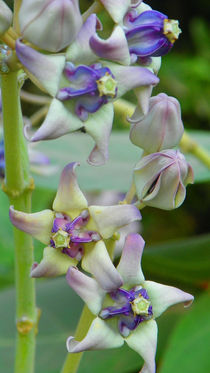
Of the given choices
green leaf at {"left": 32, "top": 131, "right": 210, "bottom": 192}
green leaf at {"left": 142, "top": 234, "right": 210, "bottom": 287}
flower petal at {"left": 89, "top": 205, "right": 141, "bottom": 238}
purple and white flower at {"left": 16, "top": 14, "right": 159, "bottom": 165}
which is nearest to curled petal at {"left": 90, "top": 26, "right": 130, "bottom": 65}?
purple and white flower at {"left": 16, "top": 14, "right": 159, "bottom": 165}

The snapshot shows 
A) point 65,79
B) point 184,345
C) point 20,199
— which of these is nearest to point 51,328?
point 184,345

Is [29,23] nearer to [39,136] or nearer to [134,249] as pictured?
[39,136]

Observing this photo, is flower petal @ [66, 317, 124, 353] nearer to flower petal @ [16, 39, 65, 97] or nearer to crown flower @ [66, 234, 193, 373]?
crown flower @ [66, 234, 193, 373]

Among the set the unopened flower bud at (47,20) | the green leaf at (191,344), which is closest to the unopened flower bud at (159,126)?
the unopened flower bud at (47,20)

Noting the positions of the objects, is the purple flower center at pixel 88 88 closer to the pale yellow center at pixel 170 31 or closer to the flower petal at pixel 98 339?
the pale yellow center at pixel 170 31

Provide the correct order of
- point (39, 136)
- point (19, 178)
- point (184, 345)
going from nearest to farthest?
point (39, 136), point (19, 178), point (184, 345)

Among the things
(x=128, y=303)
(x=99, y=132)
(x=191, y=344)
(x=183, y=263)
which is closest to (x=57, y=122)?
(x=99, y=132)

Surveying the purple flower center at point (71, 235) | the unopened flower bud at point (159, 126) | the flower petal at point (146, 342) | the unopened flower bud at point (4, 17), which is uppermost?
the unopened flower bud at point (4, 17)
